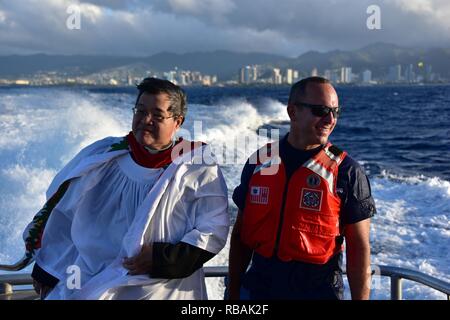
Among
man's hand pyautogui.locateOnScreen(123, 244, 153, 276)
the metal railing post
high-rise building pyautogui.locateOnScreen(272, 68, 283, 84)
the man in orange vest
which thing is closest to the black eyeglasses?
the man in orange vest

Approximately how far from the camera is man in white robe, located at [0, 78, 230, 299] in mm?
2070

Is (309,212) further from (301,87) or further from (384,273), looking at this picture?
(384,273)

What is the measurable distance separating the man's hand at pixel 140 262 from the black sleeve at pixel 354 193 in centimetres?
85

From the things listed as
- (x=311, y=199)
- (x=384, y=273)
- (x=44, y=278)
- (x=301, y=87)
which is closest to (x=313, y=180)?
(x=311, y=199)

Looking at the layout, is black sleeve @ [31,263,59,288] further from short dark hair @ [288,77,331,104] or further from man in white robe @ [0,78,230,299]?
short dark hair @ [288,77,331,104]

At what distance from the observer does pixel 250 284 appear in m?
2.35

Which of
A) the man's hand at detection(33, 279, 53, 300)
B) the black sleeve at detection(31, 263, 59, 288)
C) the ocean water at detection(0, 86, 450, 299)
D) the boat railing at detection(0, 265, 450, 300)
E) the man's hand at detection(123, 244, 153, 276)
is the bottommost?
the ocean water at detection(0, 86, 450, 299)

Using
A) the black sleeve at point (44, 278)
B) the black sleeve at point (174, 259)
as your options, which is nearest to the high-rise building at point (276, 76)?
the black sleeve at point (44, 278)

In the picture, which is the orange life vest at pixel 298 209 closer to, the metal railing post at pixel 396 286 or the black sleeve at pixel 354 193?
the black sleeve at pixel 354 193

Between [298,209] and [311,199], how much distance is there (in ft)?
0.24

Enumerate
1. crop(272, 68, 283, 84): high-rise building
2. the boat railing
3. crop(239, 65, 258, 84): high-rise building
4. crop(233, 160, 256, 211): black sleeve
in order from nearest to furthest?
1. crop(233, 160, 256, 211): black sleeve
2. the boat railing
3. crop(272, 68, 283, 84): high-rise building
4. crop(239, 65, 258, 84): high-rise building

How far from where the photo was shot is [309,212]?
7.28ft

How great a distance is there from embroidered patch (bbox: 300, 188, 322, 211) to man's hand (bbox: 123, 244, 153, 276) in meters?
0.69

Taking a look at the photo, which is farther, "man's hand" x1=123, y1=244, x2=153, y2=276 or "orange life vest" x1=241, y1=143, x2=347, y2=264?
"orange life vest" x1=241, y1=143, x2=347, y2=264
